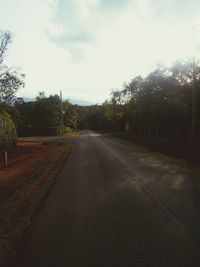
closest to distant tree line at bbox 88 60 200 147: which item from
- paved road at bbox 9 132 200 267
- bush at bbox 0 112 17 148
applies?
bush at bbox 0 112 17 148

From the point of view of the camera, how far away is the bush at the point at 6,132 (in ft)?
133

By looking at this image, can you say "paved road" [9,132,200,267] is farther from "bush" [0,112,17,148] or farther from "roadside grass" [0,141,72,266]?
"bush" [0,112,17,148]

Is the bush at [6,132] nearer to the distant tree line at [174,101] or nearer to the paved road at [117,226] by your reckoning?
the distant tree line at [174,101]

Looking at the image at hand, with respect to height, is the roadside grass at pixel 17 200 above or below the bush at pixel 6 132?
below

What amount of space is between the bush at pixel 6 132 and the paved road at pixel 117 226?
2544cm

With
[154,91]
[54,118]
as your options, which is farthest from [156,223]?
[54,118]

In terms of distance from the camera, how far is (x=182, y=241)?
756 centimetres

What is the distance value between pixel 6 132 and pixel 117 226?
35.0 m

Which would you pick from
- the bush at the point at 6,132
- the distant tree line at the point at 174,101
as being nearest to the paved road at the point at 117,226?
the distant tree line at the point at 174,101

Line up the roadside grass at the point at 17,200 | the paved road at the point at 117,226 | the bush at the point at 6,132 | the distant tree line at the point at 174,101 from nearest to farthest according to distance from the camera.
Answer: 1. the paved road at the point at 117,226
2. the roadside grass at the point at 17,200
3. the distant tree line at the point at 174,101
4. the bush at the point at 6,132

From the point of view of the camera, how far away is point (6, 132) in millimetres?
42562

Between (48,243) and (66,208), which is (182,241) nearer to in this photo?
(48,243)

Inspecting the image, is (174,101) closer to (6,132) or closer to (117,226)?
(6,132)

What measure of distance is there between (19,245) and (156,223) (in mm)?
2931
